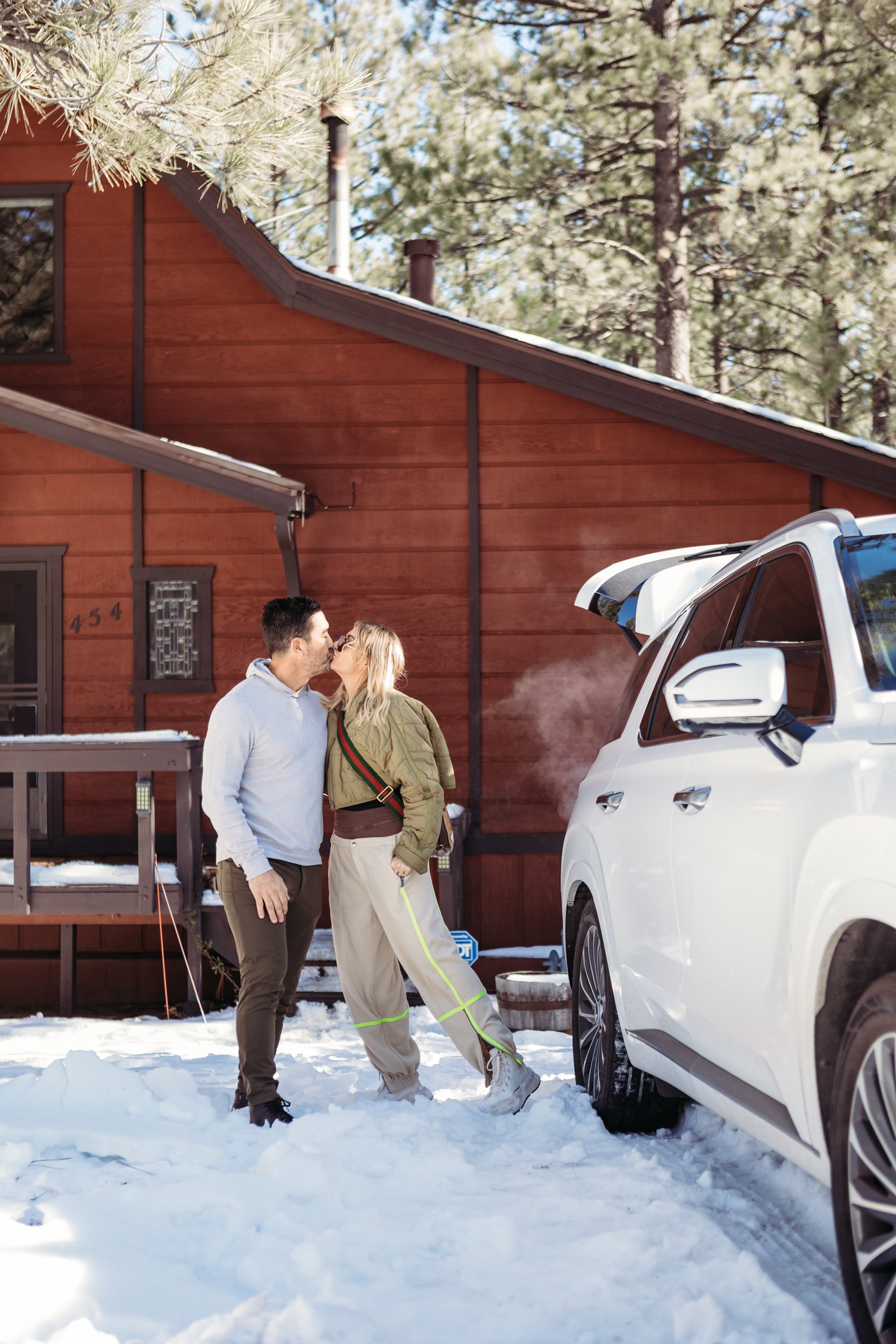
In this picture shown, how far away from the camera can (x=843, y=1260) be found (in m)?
2.43

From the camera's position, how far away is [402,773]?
196 inches

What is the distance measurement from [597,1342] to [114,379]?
808 cm

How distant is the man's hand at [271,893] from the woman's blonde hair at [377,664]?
2.43ft

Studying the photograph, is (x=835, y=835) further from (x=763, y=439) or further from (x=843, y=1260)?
(x=763, y=439)

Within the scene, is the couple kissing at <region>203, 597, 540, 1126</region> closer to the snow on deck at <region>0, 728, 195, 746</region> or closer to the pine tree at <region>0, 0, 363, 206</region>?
the snow on deck at <region>0, 728, 195, 746</region>

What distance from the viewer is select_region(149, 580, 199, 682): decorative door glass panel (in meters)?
9.18

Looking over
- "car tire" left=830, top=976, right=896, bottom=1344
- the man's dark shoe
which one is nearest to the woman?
the man's dark shoe

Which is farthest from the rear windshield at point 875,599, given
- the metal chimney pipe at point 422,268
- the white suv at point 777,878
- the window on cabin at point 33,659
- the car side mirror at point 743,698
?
the metal chimney pipe at point 422,268

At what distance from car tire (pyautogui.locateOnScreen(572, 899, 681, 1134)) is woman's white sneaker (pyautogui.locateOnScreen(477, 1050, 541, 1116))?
0.23 metres

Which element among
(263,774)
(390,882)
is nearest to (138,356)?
(263,774)

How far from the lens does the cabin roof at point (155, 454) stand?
794 cm

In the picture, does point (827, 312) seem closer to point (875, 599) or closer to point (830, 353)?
point (830, 353)

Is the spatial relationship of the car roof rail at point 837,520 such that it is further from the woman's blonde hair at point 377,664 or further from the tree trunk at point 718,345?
the tree trunk at point 718,345

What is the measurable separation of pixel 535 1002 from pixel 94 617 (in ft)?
14.6
